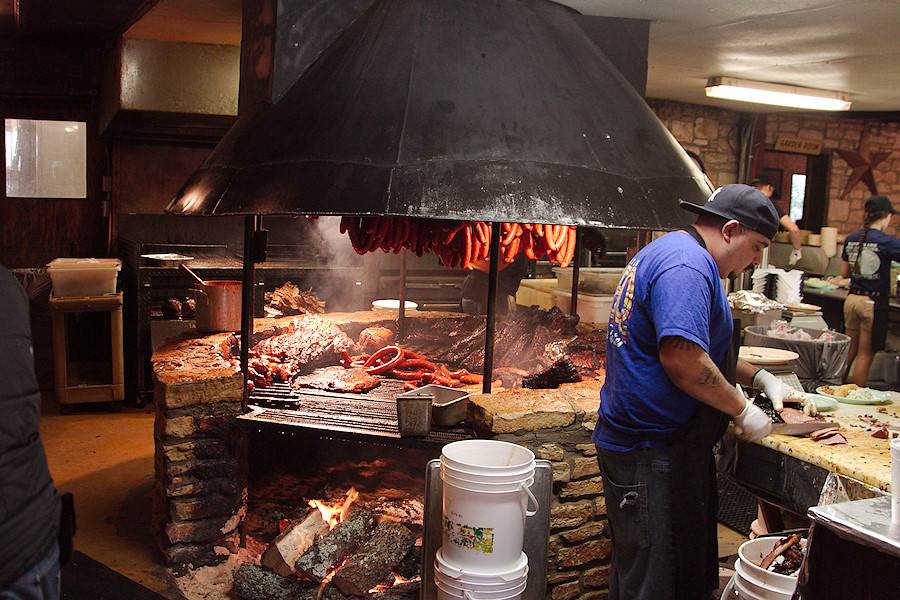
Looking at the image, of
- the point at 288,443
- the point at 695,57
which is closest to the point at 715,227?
the point at 288,443

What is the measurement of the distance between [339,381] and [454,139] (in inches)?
86.2

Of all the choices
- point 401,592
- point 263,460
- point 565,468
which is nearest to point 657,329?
point 565,468

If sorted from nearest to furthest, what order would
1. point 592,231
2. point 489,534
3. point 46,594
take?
point 46,594 < point 489,534 < point 592,231

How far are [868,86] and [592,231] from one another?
5279 mm

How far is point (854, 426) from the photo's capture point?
12.9 ft

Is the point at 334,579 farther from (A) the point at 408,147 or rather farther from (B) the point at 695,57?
(B) the point at 695,57

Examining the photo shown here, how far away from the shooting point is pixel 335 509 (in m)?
4.91

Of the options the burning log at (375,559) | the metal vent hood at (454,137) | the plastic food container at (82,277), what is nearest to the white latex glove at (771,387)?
the metal vent hood at (454,137)

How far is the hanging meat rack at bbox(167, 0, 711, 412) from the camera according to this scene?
11.4ft

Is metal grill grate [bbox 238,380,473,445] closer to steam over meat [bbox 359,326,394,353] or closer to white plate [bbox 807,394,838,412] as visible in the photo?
steam over meat [bbox 359,326,394,353]

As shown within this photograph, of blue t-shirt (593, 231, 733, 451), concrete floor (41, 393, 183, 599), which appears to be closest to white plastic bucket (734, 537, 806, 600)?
blue t-shirt (593, 231, 733, 451)

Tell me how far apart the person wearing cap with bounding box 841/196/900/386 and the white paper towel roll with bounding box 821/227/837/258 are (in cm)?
221

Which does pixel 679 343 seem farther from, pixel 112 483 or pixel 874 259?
pixel 874 259

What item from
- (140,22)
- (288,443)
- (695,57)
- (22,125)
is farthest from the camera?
(22,125)
